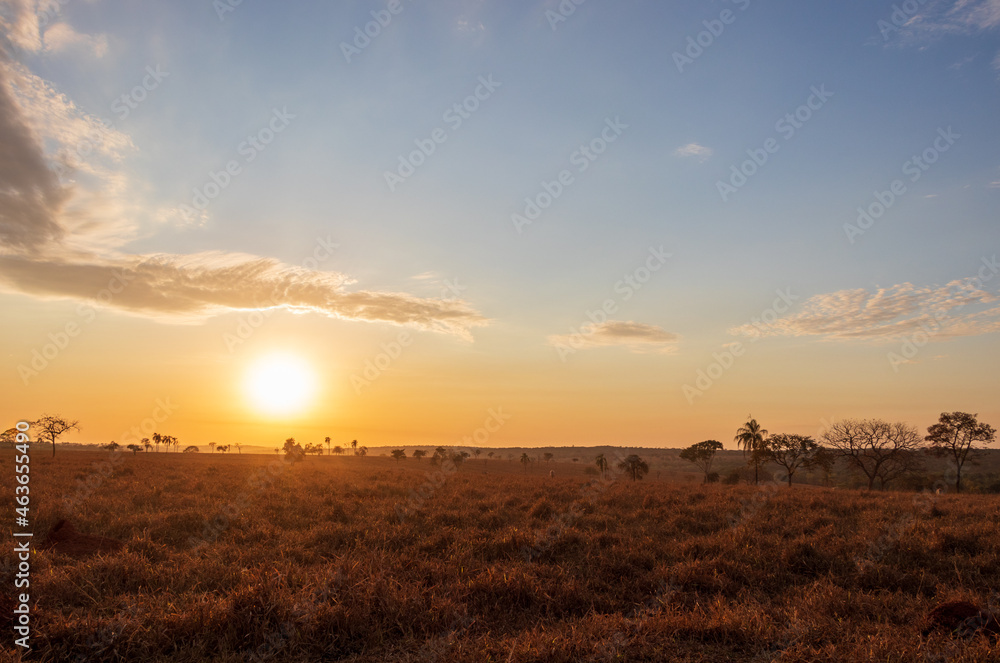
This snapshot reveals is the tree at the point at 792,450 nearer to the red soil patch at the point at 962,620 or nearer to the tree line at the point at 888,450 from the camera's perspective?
the tree line at the point at 888,450

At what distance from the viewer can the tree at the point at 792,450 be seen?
189ft

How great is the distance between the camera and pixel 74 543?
10.8 m

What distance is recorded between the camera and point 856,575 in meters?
9.88

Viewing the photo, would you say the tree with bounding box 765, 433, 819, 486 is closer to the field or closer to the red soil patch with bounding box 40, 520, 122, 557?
the field

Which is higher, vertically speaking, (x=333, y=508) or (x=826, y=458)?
(x=333, y=508)

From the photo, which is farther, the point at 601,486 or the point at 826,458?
the point at 826,458

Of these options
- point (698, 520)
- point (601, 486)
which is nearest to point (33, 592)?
point (698, 520)

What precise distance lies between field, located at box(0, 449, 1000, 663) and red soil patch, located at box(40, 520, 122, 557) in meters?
0.26

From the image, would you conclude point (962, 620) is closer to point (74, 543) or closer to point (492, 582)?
point (492, 582)

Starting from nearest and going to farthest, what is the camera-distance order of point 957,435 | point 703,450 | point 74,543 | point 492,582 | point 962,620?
point 962,620, point 492,582, point 74,543, point 957,435, point 703,450

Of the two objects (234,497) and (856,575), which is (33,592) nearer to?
(234,497)

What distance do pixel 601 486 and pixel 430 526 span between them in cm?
1223

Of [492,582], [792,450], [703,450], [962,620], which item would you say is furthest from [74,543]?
[703,450]

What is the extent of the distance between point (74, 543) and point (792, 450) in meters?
65.0
